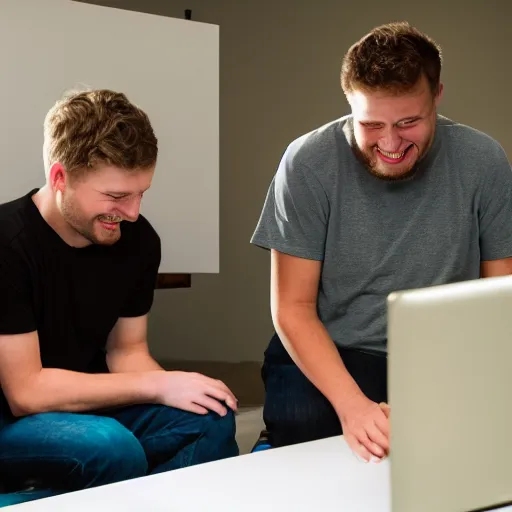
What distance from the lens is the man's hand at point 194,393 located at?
5.00 feet

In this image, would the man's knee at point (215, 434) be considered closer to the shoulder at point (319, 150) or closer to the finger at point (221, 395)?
the finger at point (221, 395)

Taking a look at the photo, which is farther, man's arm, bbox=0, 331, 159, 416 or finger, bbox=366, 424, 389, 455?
man's arm, bbox=0, 331, 159, 416

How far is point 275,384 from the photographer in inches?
70.4

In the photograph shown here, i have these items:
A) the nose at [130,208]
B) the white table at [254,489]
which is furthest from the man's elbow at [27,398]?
the white table at [254,489]

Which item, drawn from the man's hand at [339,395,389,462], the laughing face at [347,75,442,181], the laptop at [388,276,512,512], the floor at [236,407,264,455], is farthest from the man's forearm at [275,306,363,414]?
the floor at [236,407,264,455]

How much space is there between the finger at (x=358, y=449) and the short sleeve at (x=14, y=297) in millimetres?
671

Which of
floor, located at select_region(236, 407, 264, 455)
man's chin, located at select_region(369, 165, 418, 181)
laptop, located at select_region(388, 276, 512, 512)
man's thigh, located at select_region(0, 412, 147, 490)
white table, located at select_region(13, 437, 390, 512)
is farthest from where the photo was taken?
floor, located at select_region(236, 407, 264, 455)

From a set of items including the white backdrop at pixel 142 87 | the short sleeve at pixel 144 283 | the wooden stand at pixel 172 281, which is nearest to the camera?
the short sleeve at pixel 144 283

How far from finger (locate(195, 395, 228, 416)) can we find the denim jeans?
0.23 m

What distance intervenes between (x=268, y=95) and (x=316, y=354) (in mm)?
2389

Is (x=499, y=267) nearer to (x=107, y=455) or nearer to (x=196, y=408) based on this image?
(x=196, y=408)

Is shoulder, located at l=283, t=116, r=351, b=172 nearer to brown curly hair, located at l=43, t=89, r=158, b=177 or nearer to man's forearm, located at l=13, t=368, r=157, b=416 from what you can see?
brown curly hair, located at l=43, t=89, r=158, b=177

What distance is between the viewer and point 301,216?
67.9 inches

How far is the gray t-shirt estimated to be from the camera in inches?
67.5
